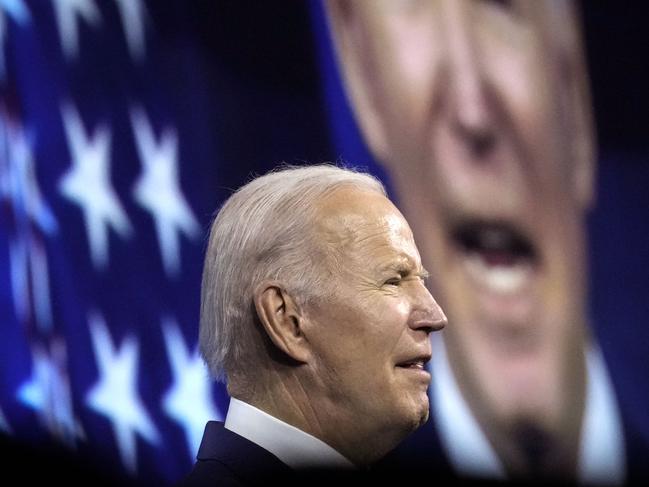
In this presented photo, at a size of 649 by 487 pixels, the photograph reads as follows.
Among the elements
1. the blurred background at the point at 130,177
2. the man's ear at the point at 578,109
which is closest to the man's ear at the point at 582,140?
the man's ear at the point at 578,109

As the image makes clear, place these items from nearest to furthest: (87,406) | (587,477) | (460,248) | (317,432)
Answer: (317,432), (587,477), (460,248), (87,406)

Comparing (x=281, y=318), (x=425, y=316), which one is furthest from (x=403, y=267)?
(x=281, y=318)

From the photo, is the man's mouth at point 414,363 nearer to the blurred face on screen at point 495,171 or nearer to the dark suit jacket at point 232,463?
the dark suit jacket at point 232,463

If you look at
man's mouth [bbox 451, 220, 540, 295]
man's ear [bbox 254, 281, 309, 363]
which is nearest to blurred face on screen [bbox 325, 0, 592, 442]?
man's mouth [bbox 451, 220, 540, 295]

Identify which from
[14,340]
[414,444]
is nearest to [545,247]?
[414,444]

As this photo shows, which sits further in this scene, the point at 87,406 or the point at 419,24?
the point at 87,406

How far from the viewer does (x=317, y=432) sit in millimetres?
1529

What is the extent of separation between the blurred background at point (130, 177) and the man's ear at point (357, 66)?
0.12 feet

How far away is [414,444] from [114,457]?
1370 mm

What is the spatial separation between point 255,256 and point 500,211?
1407 mm

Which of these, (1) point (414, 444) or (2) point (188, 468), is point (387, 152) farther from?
(2) point (188, 468)

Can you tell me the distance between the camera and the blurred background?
3.42 m

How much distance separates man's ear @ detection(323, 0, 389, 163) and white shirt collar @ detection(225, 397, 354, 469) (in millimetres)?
1664

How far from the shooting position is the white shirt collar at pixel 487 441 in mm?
2646
